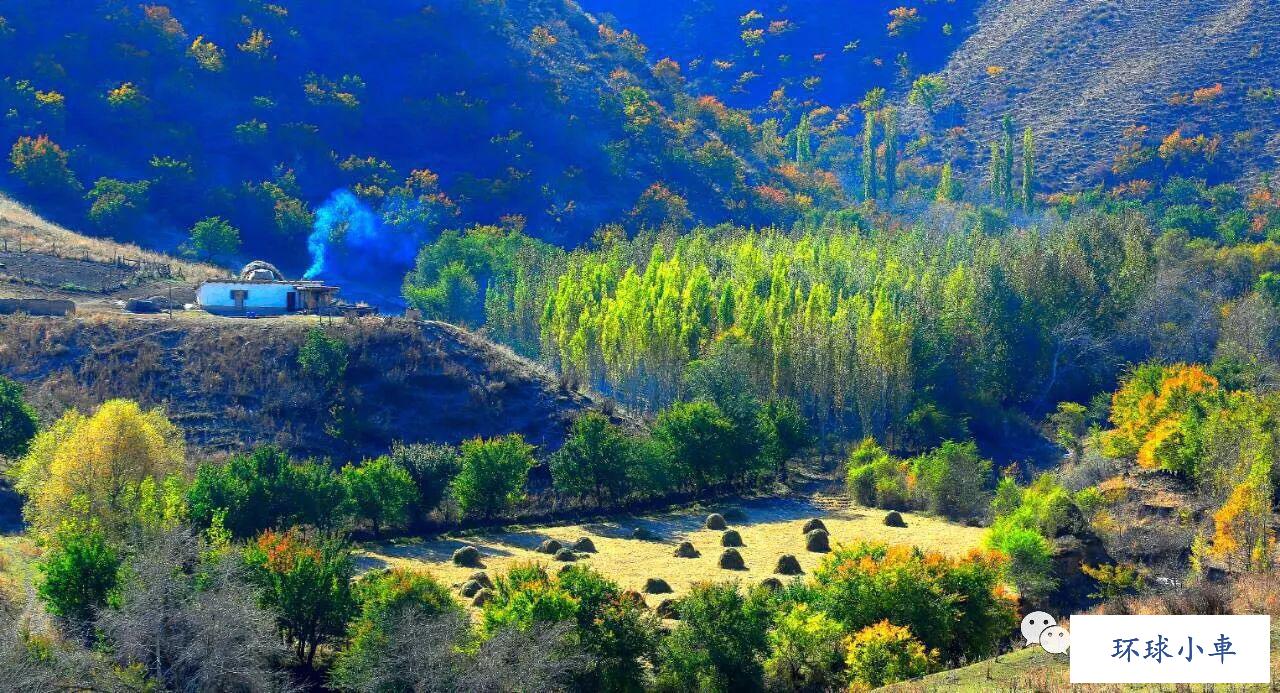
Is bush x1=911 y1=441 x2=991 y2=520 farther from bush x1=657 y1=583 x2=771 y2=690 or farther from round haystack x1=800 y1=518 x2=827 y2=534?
bush x1=657 y1=583 x2=771 y2=690

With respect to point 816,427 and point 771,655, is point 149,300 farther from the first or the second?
point 771,655

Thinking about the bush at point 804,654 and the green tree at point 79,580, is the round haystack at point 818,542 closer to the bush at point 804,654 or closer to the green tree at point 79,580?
the bush at point 804,654

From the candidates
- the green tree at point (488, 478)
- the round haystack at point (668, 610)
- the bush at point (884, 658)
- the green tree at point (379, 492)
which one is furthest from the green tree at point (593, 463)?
the bush at point (884, 658)

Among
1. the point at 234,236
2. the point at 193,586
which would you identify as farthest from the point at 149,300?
the point at 193,586

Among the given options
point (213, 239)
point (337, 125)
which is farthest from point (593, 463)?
point (337, 125)

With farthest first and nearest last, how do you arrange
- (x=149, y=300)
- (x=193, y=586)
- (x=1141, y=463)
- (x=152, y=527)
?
(x=149, y=300) < (x=1141, y=463) < (x=152, y=527) < (x=193, y=586)
